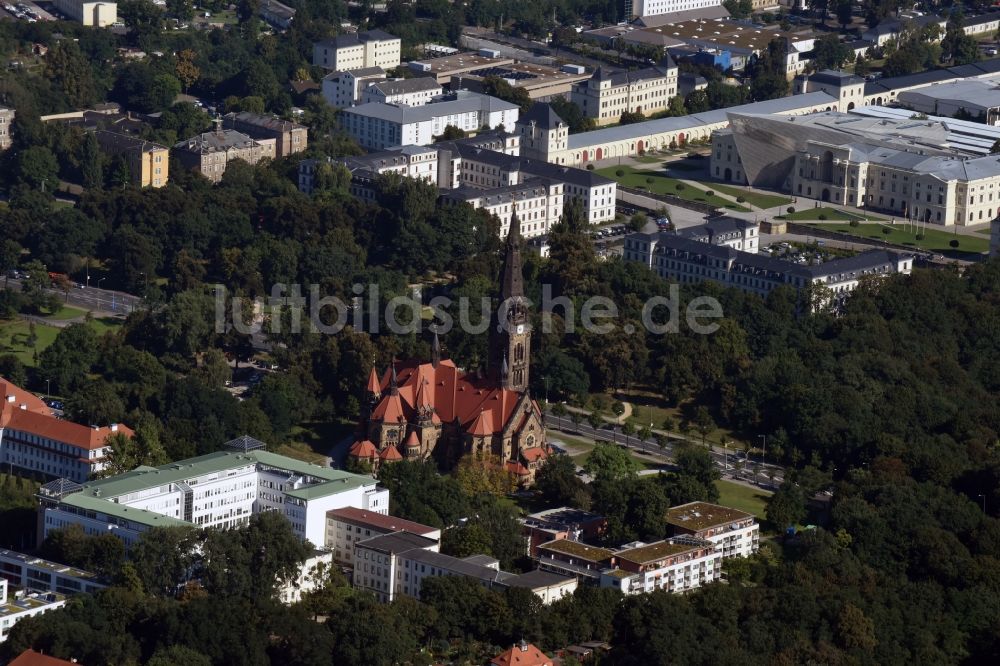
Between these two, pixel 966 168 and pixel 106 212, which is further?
pixel 966 168

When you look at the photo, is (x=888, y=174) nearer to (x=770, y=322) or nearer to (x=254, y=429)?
(x=770, y=322)

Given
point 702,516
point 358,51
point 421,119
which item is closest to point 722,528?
point 702,516

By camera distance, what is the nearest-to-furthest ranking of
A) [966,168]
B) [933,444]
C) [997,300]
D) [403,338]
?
[933,444]
[403,338]
[997,300]
[966,168]

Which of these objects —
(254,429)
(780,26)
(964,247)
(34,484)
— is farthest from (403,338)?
(780,26)

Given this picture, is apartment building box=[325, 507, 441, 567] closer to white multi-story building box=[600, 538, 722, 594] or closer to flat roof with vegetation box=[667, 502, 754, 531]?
white multi-story building box=[600, 538, 722, 594]

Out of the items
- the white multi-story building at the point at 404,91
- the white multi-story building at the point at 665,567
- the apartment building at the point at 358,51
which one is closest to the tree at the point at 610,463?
the white multi-story building at the point at 665,567

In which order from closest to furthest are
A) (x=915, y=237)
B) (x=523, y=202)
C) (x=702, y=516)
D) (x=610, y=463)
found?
1. (x=702, y=516)
2. (x=610, y=463)
3. (x=523, y=202)
4. (x=915, y=237)

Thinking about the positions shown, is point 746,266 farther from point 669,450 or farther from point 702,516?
point 702,516
